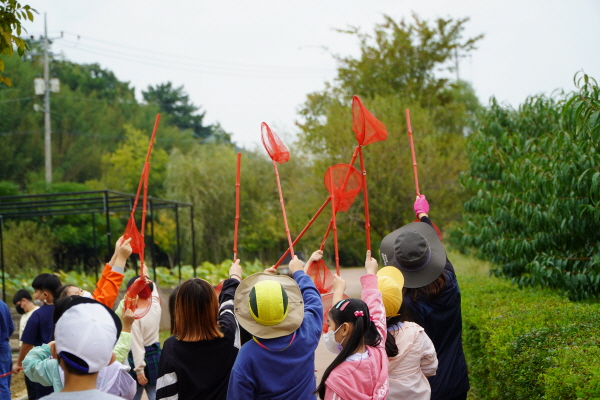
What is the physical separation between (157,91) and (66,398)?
53668mm

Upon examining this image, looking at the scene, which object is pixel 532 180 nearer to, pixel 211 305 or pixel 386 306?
pixel 386 306

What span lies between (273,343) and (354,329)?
1.38ft

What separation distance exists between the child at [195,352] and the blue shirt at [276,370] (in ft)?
1.24

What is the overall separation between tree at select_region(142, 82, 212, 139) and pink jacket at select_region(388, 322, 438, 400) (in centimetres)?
5071

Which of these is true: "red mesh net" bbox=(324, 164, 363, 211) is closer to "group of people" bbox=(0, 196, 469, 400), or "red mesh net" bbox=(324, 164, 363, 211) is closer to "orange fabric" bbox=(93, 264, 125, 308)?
"group of people" bbox=(0, 196, 469, 400)

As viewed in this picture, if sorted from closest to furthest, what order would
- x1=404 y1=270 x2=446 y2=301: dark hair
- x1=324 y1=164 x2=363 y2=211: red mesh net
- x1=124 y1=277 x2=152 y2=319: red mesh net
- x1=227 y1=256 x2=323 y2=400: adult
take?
x1=227 y1=256 x2=323 y2=400: adult
x1=404 y1=270 x2=446 y2=301: dark hair
x1=124 y1=277 x2=152 y2=319: red mesh net
x1=324 y1=164 x2=363 y2=211: red mesh net

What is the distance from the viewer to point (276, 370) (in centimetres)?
308

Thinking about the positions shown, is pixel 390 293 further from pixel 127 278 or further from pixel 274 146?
pixel 127 278

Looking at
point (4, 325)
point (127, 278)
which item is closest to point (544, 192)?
point (4, 325)

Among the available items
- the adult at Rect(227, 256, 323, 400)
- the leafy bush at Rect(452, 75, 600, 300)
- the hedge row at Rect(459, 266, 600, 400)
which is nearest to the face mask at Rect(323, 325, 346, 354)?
the adult at Rect(227, 256, 323, 400)

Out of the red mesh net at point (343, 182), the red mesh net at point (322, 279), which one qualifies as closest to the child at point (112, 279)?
the red mesh net at point (322, 279)

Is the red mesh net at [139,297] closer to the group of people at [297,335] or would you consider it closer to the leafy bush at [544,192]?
the group of people at [297,335]

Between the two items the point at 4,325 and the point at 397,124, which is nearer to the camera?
the point at 4,325

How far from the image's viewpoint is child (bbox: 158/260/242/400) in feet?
11.1
